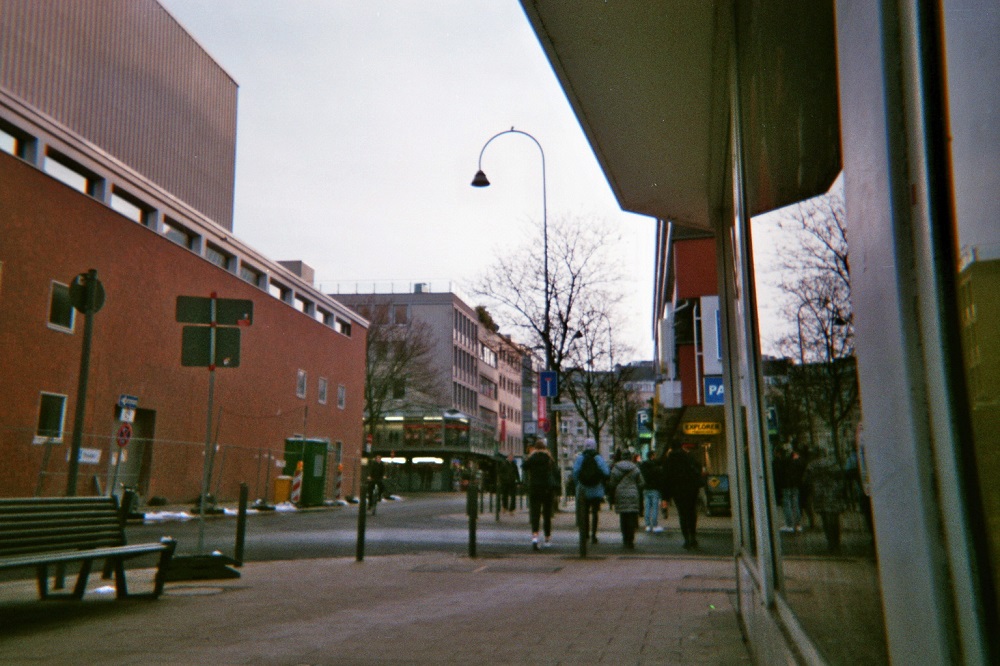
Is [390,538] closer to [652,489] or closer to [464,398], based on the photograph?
[652,489]

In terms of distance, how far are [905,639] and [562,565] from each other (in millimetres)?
10198

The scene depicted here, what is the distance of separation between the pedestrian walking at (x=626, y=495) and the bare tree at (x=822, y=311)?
1241cm

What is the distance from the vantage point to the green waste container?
30.9 m

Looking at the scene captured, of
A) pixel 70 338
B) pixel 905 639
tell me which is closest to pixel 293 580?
pixel 905 639

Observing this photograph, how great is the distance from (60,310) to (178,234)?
8.73m

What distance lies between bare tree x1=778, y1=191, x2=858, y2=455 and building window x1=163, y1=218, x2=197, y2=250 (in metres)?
30.8

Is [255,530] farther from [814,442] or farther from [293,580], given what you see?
[814,442]

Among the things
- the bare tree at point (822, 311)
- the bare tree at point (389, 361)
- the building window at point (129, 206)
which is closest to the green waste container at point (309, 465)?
the building window at point (129, 206)

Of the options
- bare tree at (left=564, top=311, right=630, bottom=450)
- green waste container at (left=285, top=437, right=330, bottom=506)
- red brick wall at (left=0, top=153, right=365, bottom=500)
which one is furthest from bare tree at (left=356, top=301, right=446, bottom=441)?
green waste container at (left=285, top=437, right=330, bottom=506)

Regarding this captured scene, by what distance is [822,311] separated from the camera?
1738 millimetres

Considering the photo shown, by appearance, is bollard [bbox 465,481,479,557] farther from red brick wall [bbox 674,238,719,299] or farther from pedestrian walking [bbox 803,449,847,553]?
red brick wall [bbox 674,238,719,299]

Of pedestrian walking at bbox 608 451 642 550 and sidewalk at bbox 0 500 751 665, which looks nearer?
sidewalk at bbox 0 500 751 665

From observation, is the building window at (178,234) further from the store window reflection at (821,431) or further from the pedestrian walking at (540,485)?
the store window reflection at (821,431)

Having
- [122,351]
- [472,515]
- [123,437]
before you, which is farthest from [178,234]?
[472,515]
